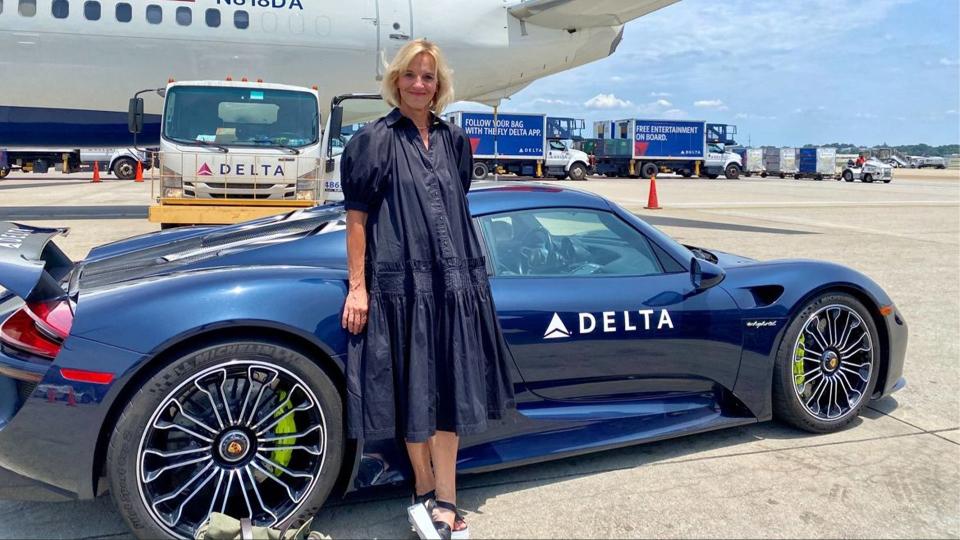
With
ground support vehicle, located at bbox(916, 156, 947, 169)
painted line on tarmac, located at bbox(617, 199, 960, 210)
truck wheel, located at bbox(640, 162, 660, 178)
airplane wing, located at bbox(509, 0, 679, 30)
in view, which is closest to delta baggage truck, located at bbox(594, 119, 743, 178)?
truck wheel, located at bbox(640, 162, 660, 178)

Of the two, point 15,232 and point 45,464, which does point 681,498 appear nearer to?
point 45,464

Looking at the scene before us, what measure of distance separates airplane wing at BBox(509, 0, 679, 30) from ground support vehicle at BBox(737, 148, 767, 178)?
3451 centimetres

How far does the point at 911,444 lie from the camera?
3484 mm

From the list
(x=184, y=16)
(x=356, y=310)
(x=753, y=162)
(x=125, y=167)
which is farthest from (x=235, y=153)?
(x=753, y=162)

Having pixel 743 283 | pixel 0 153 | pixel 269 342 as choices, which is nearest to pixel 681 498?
pixel 743 283

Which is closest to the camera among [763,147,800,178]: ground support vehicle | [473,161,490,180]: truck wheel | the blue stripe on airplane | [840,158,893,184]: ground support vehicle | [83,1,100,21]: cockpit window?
[83,1,100,21]: cockpit window

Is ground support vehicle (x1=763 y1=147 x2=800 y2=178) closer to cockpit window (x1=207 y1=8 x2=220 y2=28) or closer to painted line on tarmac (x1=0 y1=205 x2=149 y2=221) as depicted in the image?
painted line on tarmac (x1=0 y1=205 x2=149 y2=221)

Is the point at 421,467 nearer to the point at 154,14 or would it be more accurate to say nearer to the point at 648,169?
the point at 154,14

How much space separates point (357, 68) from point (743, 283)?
11.1 m

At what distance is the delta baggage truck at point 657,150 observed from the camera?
126ft

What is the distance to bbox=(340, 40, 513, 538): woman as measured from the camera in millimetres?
2381

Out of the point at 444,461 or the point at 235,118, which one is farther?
the point at 235,118

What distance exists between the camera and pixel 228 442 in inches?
96.3

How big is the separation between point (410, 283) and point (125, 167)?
111ft
